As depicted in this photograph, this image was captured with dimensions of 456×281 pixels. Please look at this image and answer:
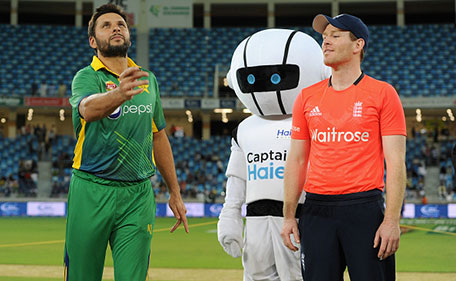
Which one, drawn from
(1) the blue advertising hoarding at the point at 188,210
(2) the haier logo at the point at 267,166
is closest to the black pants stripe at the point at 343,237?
(2) the haier logo at the point at 267,166

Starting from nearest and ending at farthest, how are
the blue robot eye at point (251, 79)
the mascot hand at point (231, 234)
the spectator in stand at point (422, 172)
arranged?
the mascot hand at point (231, 234) → the blue robot eye at point (251, 79) → the spectator in stand at point (422, 172)

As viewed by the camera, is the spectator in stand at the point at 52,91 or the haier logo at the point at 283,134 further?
the spectator in stand at the point at 52,91

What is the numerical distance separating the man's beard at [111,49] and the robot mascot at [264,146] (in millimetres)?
1262

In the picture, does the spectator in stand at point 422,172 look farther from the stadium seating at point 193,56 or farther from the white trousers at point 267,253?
the white trousers at point 267,253

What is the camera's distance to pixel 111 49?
12.1 ft

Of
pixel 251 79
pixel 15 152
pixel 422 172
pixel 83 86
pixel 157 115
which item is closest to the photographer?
pixel 83 86

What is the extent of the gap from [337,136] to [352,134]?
82 millimetres

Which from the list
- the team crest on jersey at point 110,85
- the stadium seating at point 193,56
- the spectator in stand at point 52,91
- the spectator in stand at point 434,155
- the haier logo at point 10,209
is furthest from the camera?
the stadium seating at point 193,56

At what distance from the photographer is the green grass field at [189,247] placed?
969 centimetres

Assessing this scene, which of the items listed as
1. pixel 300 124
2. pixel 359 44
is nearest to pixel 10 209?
pixel 300 124

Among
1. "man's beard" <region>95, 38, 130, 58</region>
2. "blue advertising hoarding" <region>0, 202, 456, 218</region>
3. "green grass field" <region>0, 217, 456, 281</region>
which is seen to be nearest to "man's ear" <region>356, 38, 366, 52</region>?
"man's beard" <region>95, 38, 130, 58</region>

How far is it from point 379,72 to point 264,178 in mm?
26188

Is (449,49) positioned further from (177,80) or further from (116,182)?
(116,182)

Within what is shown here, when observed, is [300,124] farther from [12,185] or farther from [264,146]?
[12,185]
